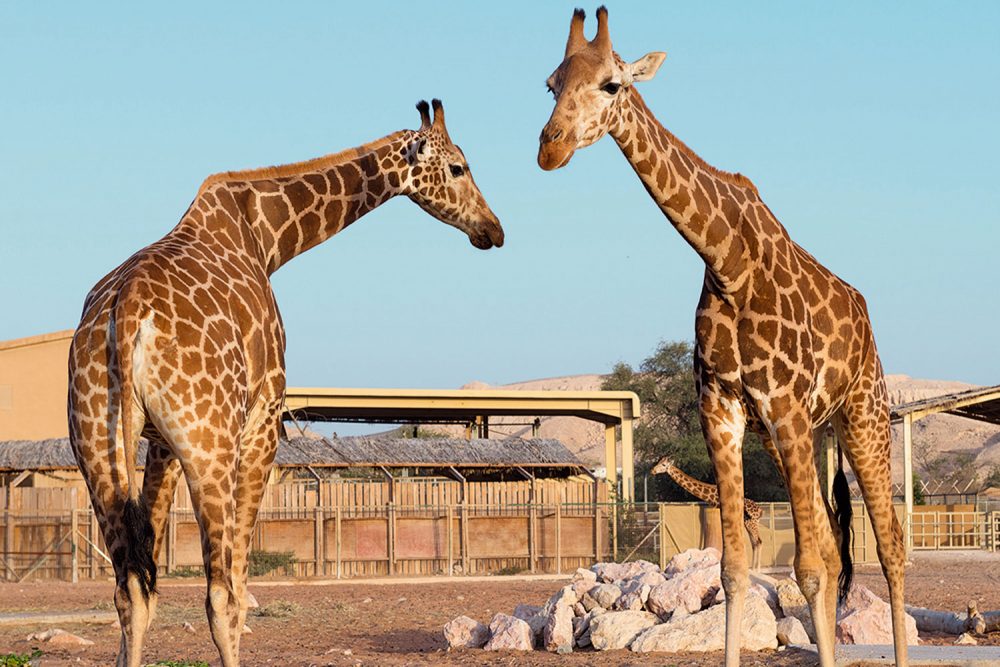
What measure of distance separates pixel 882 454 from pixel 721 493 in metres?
1.79

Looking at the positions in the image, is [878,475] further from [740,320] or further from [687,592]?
[687,592]

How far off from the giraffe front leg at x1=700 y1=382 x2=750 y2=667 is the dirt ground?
3455mm

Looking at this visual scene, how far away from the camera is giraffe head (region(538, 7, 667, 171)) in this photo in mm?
7324

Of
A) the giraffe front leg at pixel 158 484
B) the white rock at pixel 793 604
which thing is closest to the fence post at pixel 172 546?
the white rock at pixel 793 604

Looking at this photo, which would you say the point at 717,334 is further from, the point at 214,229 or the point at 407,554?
the point at 407,554

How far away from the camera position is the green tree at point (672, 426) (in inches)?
2083

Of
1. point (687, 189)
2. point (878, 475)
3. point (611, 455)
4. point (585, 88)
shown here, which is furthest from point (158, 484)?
point (611, 455)

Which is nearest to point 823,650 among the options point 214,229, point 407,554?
point 214,229

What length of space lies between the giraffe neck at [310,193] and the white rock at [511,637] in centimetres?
584

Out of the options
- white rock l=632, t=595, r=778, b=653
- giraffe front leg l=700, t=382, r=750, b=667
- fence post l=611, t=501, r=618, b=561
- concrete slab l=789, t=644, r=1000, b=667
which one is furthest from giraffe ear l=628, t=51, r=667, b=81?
fence post l=611, t=501, r=618, b=561

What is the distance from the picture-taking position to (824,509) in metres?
8.84

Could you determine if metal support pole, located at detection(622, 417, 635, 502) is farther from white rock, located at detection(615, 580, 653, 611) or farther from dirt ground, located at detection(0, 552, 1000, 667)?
white rock, located at detection(615, 580, 653, 611)

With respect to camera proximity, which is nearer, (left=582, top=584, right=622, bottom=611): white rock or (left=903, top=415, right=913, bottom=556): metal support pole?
(left=582, top=584, right=622, bottom=611): white rock

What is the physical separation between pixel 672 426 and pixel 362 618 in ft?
160
